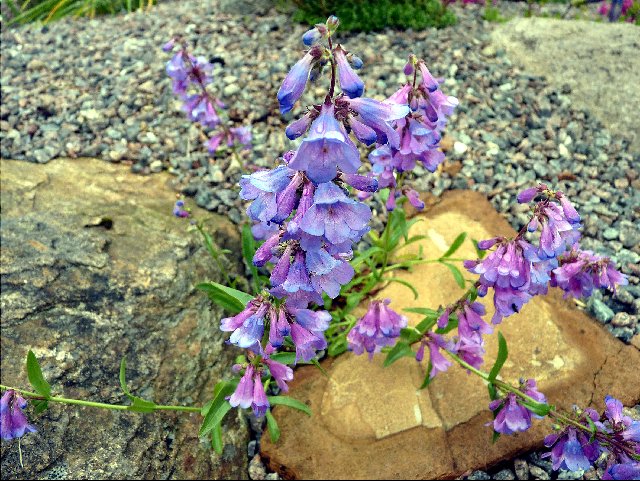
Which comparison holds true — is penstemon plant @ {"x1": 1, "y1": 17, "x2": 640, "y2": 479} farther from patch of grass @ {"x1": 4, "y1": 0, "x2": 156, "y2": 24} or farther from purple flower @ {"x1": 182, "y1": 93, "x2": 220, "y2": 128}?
patch of grass @ {"x1": 4, "y1": 0, "x2": 156, "y2": 24}

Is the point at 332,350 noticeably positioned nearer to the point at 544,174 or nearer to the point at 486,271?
the point at 486,271

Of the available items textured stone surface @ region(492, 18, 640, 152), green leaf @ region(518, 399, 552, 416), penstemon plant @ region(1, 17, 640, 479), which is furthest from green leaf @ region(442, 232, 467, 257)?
textured stone surface @ region(492, 18, 640, 152)

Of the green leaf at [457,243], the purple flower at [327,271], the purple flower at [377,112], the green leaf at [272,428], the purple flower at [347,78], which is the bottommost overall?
the green leaf at [272,428]

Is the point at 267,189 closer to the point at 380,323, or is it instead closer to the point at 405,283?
the point at 380,323

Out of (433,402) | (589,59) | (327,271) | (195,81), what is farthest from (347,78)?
(589,59)

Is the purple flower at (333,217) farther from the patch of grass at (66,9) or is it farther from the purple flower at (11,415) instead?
the patch of grass at (66,9)

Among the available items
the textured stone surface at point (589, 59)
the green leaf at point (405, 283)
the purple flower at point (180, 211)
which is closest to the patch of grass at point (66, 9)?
the textured stone surface at point (589, 59)

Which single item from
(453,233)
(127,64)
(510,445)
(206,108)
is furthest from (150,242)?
(127,64)

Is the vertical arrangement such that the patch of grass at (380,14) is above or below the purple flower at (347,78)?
below
